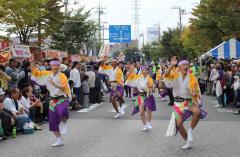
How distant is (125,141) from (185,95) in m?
1.76

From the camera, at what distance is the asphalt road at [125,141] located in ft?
27.4

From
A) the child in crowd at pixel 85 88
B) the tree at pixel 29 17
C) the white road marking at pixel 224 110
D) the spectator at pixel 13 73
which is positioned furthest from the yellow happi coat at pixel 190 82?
the tree at pixel 29 17

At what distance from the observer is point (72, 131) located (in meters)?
11.4

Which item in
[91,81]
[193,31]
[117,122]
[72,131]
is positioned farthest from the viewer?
[193,31]

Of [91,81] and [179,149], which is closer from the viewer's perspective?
[179,149]

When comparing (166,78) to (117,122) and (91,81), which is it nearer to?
(117,122)


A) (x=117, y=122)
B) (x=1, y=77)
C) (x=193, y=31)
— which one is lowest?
(x=117, y=122)

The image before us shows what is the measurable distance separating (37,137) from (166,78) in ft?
11.4

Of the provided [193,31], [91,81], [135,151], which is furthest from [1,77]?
[193,31]

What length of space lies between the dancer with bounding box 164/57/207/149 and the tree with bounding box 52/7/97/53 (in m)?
35.4

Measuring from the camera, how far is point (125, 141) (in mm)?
9664

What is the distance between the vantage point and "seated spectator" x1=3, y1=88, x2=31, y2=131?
11004mm

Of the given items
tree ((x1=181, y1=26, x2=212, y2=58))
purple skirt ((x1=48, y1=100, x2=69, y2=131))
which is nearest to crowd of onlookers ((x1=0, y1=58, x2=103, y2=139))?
purple skirt ((x1=48, y1=100, x2=69, y2=131))

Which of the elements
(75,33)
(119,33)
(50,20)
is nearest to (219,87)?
(50,20)
